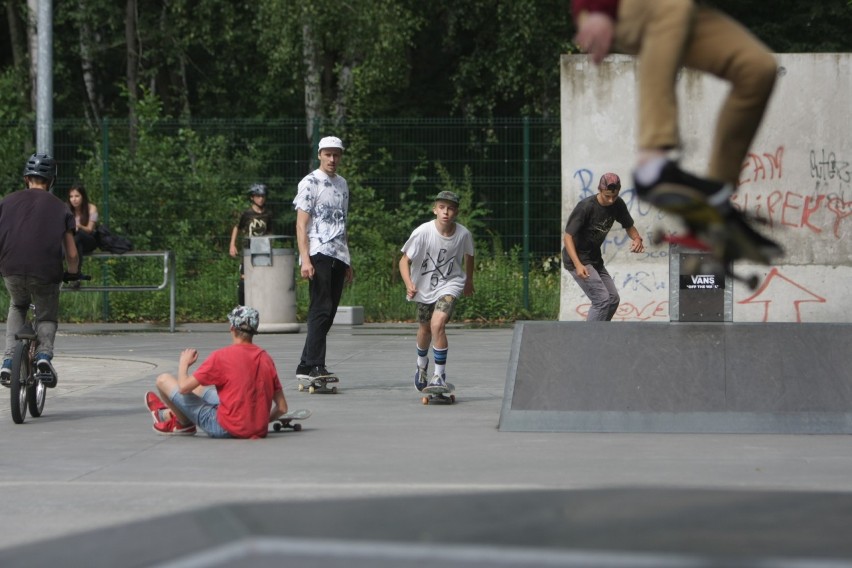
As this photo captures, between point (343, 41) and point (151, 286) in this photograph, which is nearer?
point (151, 286)

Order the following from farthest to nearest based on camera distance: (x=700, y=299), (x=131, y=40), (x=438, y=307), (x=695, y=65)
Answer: (x=131, y=40) → (x=438, y=307) → (x=700, y=299) → (x=695, y=65)

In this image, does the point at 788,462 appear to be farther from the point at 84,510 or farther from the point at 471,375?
the point at 471,375

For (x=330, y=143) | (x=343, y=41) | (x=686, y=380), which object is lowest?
(x=686, y=380)

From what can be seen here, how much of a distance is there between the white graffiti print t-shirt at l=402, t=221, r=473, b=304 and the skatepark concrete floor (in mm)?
900

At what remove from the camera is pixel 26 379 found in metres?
10.5

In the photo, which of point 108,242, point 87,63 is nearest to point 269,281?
point 108,242

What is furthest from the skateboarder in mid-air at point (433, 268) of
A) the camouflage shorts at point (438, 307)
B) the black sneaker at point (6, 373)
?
the black sneaker at point (6, 373)

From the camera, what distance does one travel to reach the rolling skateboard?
1205cm

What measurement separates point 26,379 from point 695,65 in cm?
670

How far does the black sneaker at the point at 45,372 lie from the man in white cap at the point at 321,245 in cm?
225

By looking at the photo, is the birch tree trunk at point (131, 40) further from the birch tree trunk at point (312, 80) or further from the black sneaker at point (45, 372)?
the black sneaker at point (45, 372)

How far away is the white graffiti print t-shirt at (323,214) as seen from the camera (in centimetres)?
1220

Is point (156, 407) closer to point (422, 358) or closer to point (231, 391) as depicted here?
point (231, 391)

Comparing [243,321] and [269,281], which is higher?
[243,321]
